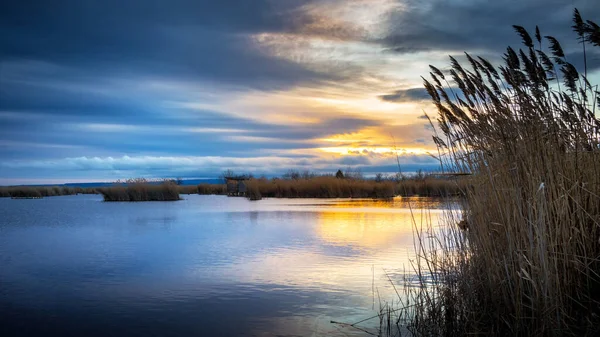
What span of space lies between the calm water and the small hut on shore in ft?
69.9

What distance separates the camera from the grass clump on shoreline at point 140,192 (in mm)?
24984

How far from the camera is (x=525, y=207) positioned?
130 inches

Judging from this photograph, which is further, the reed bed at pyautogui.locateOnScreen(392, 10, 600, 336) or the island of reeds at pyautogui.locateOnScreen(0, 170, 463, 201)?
the island of reeds at pyautogui.locateOnScreen(0, 170, 463, 201)

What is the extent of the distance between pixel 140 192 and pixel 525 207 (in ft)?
78.3

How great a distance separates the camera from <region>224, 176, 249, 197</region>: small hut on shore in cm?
3212

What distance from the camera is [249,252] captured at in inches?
299

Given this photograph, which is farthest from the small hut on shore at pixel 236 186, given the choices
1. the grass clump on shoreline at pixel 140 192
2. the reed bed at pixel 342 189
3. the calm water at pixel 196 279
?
the calm water at pixel 196 279

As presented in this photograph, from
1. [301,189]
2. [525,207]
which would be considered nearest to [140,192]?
[301,189]

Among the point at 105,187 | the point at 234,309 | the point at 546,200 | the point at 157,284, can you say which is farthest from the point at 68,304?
the point at 105,187

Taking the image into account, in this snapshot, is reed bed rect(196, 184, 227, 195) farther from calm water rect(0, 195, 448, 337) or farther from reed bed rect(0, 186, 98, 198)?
calm water rect(0, 195, 448, 337)

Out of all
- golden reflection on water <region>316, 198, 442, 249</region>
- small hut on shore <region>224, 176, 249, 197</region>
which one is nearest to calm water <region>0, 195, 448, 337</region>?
golden reflection on water <region>316, 198, 442, 249</region>

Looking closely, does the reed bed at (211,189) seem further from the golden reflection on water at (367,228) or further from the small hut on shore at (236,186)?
the golden reflection on water at (367,228)

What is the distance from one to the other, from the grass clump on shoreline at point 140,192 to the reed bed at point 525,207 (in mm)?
22744

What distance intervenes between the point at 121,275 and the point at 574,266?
4.96 m
